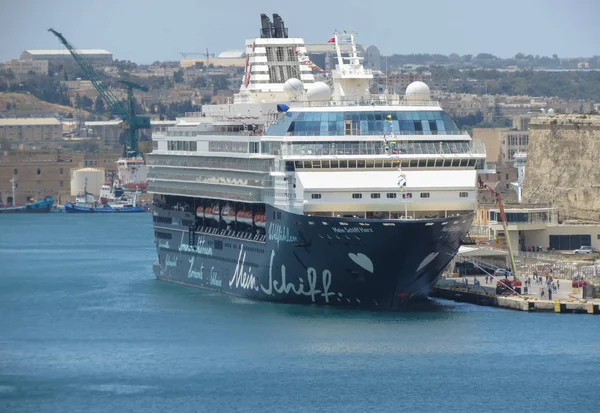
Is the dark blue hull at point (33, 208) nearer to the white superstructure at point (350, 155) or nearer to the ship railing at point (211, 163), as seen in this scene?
the ship railing at point (211, 163)

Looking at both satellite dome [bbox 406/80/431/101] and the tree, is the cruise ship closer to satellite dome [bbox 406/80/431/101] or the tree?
satellite dome [bbox 406/80/431/101]

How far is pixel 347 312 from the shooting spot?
5947 cm

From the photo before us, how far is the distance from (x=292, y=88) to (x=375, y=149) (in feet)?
22.7

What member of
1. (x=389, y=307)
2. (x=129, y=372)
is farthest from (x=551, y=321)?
(x=129, y=372)

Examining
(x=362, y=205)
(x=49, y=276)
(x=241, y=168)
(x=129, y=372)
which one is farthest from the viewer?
(x=49, y=276)

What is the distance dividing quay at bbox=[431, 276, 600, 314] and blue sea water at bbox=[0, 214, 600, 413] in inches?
25.9

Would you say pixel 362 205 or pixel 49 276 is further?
pixel 49 276

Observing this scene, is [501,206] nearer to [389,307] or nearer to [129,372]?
[389,307]

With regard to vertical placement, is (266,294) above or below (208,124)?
below

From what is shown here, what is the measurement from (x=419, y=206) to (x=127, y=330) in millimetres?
9392

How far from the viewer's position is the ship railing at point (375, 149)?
59656 millimetres

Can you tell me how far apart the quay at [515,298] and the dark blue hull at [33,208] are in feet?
323

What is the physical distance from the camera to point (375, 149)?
5975cm

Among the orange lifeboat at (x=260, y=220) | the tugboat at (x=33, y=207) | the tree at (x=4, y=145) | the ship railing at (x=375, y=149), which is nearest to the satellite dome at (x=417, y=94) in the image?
the ship railing at (x=375, y=149)
